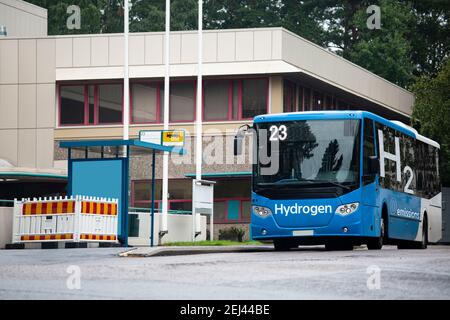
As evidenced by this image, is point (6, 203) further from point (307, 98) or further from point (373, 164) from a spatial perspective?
point (307, 98)

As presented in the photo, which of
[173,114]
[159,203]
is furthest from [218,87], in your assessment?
[159,203]

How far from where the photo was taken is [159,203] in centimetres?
4884

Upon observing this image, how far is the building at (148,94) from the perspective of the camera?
1865 inches

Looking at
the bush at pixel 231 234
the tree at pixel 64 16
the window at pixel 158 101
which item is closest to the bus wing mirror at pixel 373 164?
the bush at pixel 231 234

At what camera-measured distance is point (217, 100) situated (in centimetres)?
4812

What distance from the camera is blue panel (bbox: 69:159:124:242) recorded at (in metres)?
29.9

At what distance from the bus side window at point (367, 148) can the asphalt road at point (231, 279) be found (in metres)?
7.04

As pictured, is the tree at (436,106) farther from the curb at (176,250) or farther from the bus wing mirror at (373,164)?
the bus wing mirror at (373,164)

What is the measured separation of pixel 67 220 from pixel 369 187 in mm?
7668

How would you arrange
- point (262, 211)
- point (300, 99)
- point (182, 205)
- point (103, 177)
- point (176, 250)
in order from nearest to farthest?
point (176, 250), point (262, 211), point (103, 177), point (182, 205), point (300, 99)

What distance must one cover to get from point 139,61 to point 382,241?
2232 centimetres

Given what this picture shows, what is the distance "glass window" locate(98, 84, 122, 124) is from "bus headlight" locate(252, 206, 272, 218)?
23631mm

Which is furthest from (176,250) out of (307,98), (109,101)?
(307,98)

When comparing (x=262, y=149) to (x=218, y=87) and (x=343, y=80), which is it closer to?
(x=218, y=87)
